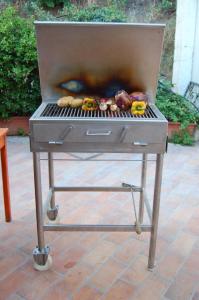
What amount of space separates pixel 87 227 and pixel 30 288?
0.47 metres

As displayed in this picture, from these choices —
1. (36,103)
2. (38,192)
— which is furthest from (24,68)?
(38,192)

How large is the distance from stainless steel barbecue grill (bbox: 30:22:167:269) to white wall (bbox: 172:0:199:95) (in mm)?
3341

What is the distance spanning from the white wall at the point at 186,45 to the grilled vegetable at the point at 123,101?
3.48m

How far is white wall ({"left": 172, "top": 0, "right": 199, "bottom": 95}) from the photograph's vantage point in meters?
4.87

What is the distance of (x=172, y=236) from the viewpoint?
229 centimetres

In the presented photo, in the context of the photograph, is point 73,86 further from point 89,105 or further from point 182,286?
point 182,286

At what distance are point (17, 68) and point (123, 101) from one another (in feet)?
9.00

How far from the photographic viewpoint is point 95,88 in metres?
2.01

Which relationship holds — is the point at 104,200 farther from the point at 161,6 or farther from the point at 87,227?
the point at 161,6

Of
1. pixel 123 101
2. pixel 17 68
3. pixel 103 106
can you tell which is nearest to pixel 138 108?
pixel 123 101

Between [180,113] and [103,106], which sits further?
[180,113]

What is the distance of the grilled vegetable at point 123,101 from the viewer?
1855mm

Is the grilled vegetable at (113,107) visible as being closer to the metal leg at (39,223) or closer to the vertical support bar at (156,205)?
the vertical support bar at (156,205)

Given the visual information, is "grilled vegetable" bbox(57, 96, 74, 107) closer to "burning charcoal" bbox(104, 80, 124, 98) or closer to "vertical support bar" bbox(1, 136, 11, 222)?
"burning charcoal" bbox(104, 80, 124, 98)
